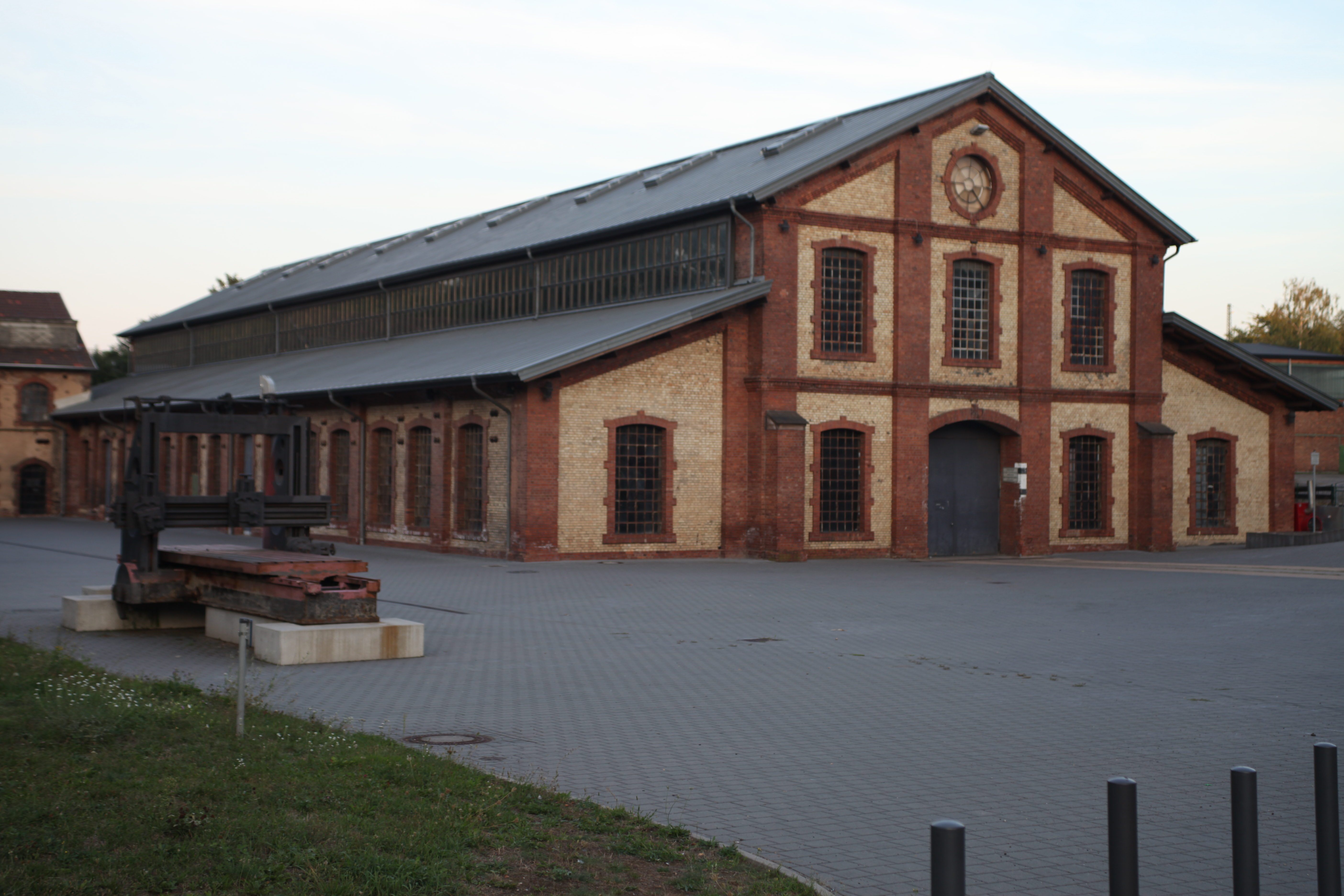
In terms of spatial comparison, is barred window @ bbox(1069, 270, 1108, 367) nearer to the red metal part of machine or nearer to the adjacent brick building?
the red metal part of machine

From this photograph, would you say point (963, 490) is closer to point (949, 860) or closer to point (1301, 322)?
point (949, 860)

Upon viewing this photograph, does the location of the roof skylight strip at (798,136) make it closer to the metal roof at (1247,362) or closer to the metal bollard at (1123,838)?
the metal roof at (1247,362)

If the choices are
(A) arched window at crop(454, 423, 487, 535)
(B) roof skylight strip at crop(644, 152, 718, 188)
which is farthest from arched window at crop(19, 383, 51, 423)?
(A) arched window at crop(454, 423, 487, 535)

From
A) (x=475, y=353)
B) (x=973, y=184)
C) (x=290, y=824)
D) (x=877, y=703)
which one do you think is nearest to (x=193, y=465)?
(x=475, y=353)

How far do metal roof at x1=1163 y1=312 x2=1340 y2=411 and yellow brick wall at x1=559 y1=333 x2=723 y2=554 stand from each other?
13.3 metres

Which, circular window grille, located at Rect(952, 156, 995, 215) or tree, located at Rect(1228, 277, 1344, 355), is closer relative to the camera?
circular window grille, located at Rect(952, 156, 995, 215)

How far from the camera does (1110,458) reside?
32000 mm

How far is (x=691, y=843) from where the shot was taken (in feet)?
20.6

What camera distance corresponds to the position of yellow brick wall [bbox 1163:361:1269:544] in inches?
1312

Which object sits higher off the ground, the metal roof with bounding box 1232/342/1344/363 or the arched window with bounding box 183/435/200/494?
the metal roof with bounding box 1232/342/1344/363

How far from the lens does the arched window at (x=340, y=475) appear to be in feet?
108

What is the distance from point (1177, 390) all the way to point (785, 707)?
87.4ft

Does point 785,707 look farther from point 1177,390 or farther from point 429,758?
point 1177,390

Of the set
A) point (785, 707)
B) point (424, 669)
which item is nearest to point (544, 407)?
point (424, 669)
